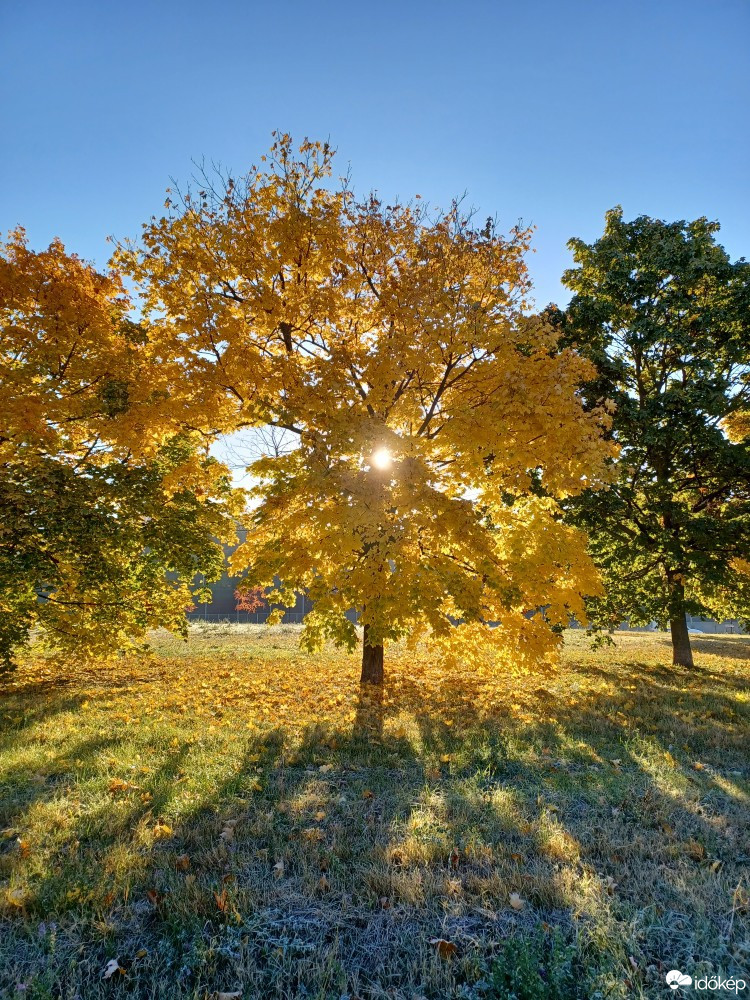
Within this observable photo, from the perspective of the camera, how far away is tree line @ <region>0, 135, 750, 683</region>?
715 cm

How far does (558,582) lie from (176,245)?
8.41 meters

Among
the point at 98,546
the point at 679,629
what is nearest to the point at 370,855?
the point at 98,546

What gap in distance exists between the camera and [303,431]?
8484 mm

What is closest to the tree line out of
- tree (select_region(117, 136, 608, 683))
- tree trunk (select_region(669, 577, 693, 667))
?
tree (select_region(117, 136, 608, 683))

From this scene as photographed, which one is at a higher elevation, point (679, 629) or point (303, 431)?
point (303, 431)

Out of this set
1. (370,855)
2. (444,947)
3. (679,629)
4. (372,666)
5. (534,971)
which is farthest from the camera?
(679,629)

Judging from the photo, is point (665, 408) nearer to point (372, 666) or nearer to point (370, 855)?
point (372, 666)

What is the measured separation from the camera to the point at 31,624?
8758 millimetres

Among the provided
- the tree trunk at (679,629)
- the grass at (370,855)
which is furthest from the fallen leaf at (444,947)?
the tree trunk at (679,629)

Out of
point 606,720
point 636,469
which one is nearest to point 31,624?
point 606,720

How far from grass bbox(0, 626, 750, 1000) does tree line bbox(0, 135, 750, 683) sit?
2.04 m

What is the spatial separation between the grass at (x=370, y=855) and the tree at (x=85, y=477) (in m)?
2.09

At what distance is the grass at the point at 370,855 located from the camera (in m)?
2.59

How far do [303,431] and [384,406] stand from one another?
1.52 metres
